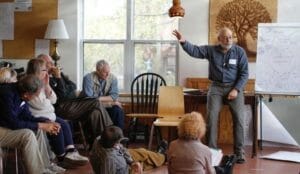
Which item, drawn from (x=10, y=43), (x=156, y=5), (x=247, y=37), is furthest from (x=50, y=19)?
(x=247, y=37)

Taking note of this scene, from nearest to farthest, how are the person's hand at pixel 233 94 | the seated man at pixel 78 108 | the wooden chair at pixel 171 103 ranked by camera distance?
1. the person's hand at pixel 233 94
2. the seated man at pixel 78 108
3. the wooden chair at pixel 171 103

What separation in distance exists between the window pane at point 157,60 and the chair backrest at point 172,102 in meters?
0.81

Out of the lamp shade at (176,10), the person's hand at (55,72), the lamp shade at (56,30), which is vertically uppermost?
the lamp shade at (176,10)

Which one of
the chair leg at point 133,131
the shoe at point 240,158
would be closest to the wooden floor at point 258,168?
the shoe at point 240,158

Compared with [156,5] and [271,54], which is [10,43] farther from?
[271,54]

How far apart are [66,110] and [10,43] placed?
5.88ft

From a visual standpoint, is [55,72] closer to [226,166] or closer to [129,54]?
[129,54]

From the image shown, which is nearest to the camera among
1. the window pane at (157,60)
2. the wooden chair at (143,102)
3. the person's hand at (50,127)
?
the person's hand at (50,127)

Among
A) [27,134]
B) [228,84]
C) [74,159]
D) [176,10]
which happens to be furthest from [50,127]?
[176,10]

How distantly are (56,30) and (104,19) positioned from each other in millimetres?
732

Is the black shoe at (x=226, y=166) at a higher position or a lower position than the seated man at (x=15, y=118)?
lower

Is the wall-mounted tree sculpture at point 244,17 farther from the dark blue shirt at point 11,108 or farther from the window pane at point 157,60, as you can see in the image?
the dark blue shirt at point 11,108

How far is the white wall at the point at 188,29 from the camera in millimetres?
5836

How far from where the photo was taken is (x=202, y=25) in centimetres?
607
